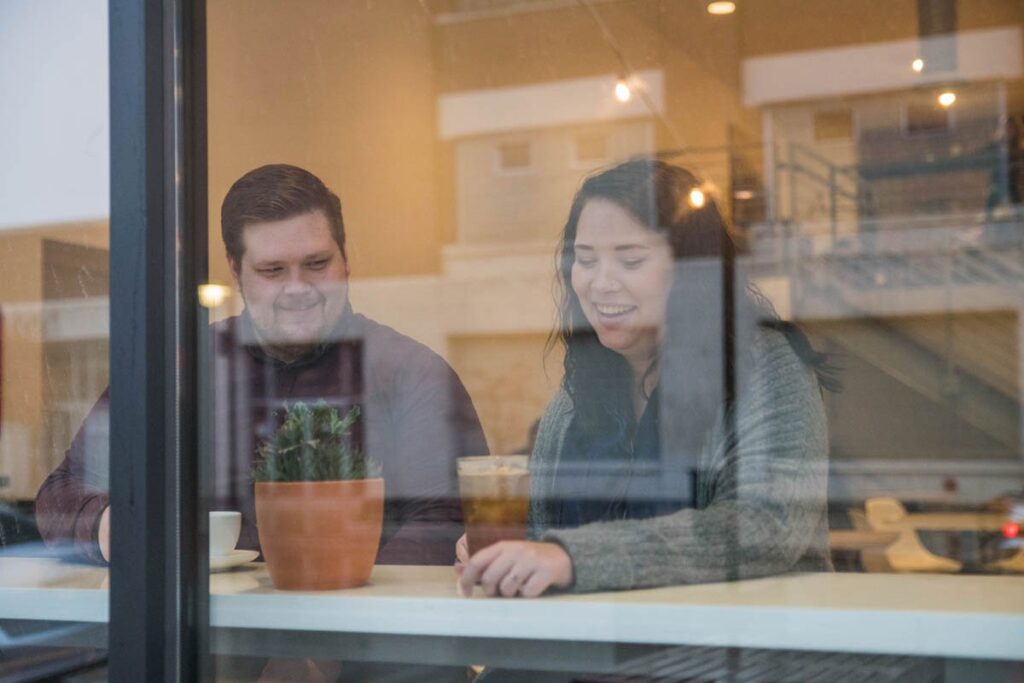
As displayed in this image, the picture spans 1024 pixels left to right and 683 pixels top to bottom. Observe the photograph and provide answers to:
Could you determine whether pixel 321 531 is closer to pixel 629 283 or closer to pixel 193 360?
pixel 193 360

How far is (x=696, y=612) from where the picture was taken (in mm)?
913

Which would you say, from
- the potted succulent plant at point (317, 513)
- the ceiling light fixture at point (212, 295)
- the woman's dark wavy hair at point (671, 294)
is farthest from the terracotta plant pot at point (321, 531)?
the woman's dark wavy hair at point (671, 294)

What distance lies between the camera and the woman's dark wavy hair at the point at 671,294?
1245 millimetres

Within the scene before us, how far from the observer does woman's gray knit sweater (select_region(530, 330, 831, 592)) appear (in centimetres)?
95

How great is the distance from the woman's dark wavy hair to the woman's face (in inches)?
0.6

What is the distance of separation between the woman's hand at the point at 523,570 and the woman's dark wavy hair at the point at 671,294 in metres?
0.31

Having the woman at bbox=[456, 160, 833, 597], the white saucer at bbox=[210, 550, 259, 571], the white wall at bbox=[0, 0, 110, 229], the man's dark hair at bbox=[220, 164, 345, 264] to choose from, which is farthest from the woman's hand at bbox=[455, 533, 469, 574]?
the white wall at bbox=[0, 0, 110, 229]

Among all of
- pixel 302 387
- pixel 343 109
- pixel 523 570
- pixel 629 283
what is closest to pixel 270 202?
pixel 302 387

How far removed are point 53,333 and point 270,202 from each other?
0.33 meters

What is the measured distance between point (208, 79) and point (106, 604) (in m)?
0.54

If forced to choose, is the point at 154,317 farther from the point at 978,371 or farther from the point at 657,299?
the point at 978,371

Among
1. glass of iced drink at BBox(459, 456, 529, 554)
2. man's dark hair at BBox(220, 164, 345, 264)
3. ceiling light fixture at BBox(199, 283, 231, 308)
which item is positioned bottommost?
glass of iced drink at BBox(459, 456, 529, 554)

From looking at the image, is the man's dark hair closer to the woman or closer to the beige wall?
the beige wall

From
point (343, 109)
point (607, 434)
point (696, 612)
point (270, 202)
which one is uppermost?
point (343, 109)
